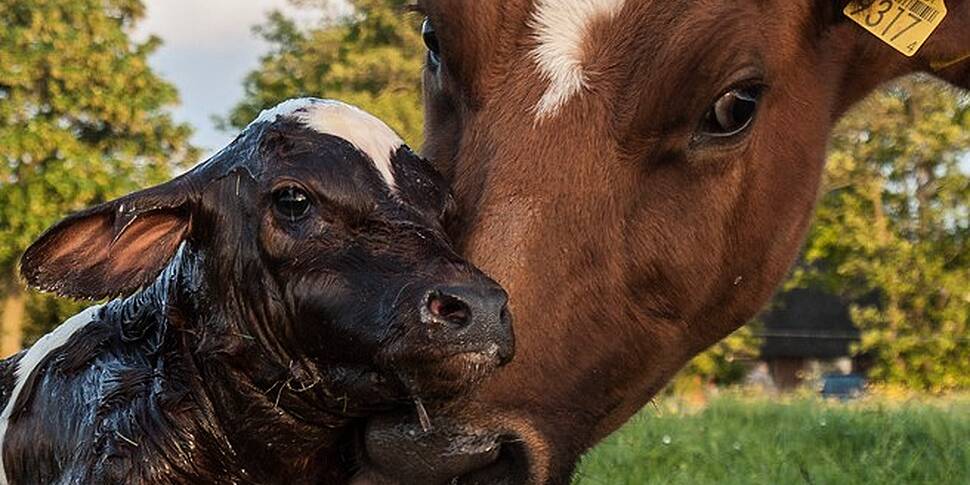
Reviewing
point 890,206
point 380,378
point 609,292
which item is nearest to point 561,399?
point 609,292

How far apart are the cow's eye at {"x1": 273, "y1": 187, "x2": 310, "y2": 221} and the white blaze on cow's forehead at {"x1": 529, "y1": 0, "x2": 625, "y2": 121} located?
26.4 inches

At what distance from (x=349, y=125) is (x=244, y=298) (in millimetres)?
440

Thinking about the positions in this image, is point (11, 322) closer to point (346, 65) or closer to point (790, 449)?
point (346, 65)

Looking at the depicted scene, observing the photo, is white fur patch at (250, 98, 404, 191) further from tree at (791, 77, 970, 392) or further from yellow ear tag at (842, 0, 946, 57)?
tree at (791, 77, 970, 392)

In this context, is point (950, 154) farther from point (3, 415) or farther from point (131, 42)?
point (3, 415)

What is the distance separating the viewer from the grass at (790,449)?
18.0 feet

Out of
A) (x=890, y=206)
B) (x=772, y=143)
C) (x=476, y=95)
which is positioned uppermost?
(x=476, y=95)

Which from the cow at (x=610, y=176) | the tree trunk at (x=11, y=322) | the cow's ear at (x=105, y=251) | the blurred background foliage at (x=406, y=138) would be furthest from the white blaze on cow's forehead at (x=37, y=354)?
the tree trunk at (x=11, y=322)

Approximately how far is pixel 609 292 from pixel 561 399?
0.30 metres

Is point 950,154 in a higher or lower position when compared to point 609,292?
lower

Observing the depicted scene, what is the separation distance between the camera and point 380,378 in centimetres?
261

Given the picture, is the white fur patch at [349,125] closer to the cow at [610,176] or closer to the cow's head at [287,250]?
the cow's head at [287,250]

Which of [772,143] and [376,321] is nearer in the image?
[376,321]

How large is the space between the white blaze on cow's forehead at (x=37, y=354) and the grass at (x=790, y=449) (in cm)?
219
